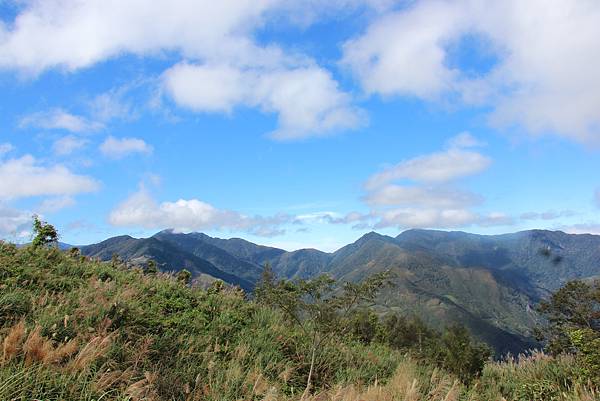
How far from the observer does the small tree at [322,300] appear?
421 inches

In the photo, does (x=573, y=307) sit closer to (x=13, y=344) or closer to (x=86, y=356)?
(x=86, y=356)

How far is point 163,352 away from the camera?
7961 millimetres

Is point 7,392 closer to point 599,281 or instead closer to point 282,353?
point 282,353

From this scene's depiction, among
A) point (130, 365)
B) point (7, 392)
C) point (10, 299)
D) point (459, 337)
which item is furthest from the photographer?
point (459, 337)

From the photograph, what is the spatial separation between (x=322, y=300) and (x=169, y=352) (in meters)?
4.43

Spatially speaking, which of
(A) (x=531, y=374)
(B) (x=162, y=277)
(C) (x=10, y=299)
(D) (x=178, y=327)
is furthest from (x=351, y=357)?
(C) (x=10, y=299)

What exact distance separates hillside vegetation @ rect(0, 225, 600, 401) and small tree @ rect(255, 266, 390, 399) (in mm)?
463

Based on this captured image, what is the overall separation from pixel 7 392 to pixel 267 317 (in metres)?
7.73

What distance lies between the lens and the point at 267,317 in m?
11.9

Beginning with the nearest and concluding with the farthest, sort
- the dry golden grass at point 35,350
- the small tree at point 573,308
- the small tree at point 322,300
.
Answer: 1. the dry golden grass at point 35,350
2. the small tree at point 322,300
3. the small tree at point 573,308

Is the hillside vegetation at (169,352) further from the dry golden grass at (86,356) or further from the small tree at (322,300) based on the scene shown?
the small tree at (322,300)

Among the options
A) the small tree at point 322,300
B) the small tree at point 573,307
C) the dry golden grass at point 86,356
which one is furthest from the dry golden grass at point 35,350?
the small tree at point 573,307

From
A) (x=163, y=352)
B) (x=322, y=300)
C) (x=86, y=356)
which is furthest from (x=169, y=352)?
(x=322, y=300)

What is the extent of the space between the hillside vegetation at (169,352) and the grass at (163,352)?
0.08 ft
